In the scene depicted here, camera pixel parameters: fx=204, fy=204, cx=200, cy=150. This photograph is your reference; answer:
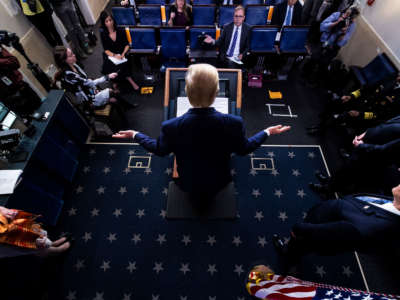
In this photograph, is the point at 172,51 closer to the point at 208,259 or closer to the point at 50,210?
the point at 50,210

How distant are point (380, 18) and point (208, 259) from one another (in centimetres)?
602

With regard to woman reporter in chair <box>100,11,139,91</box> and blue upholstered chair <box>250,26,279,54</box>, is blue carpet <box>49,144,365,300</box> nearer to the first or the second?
woman reporter in chair <box>100,11,139,91</box>

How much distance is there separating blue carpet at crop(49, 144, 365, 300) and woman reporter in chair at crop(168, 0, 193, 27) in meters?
3.47

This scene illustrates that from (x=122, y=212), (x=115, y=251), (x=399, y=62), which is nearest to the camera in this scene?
(x=115, y=251)

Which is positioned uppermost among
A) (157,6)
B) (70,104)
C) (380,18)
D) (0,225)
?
(157,6)

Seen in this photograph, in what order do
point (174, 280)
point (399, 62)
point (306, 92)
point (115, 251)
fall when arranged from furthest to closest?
point (306, 92) < point (399, 62) < point (115, 251) < point (174, 280)

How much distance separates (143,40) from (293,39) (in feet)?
11.0

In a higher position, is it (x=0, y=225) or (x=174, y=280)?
(x=0, y=225)

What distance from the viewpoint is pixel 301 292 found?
6.09 feet

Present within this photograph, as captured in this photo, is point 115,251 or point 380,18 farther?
point 380,18

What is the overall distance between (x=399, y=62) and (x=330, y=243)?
431cm

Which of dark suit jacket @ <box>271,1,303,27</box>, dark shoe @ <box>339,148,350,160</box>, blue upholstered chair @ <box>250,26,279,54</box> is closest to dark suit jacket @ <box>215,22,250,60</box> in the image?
blue upholstered chair @ <box>250,26,279,54</box>

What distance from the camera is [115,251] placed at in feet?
9.48

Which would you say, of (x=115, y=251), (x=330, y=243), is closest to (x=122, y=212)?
(x=115, y=251)
